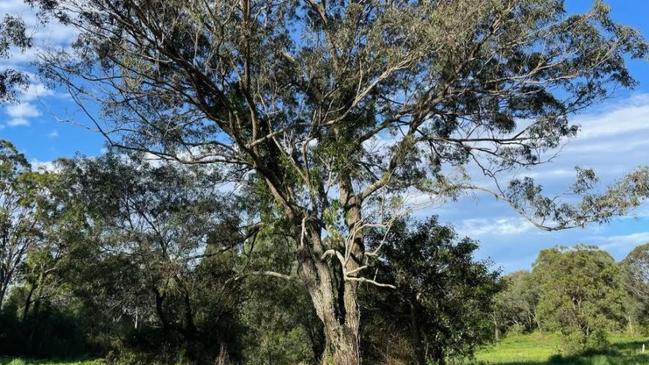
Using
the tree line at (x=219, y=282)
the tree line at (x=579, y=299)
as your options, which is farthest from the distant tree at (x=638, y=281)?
the tree line at (x=219, y=282)

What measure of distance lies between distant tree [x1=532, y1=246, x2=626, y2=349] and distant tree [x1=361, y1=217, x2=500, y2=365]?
560 inches

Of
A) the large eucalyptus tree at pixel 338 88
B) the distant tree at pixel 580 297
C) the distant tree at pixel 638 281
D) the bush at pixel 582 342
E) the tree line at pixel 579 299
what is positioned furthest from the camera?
the distant tree at pixel 638 281

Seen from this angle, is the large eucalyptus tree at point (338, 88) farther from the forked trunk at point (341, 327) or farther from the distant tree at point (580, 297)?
the distant tree at point (580, 297)

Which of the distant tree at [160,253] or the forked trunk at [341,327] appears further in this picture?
the distant tree at [160,253]

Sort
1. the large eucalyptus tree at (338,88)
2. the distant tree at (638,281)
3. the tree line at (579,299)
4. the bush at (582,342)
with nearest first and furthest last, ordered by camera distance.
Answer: the large eucalyptus tree at (338,88) → the bush at (582,342) → the tree line at (579,299) → the distant tree at (638,281)

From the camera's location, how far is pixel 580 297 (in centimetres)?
3106

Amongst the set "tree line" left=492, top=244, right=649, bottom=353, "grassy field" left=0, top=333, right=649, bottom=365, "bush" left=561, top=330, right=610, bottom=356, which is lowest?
"grassy field" left=0, top=333, right=649, bottom=365

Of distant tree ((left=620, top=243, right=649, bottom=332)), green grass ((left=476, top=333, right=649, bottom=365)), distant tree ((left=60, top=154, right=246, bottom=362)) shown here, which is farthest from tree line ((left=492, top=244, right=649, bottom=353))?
distant tree ((left=620, top=243, right=649, bottom=332))

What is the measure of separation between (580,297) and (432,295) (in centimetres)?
1859

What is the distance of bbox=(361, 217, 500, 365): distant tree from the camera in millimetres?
15828

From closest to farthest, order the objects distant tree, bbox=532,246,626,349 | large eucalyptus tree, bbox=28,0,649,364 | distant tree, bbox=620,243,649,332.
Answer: large eucalyptus tree, bbox=28,0,649,364 < distant tree, bbox=532,246,626,349 < distant tree, bbox=620,243,649,332

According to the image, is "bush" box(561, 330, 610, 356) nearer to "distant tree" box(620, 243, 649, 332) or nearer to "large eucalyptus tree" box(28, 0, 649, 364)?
"large eucalyptus tree" box(28, 0, 649, 364)

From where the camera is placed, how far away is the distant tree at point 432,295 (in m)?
15.8

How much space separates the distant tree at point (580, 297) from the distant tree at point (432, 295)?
46.7 ft
